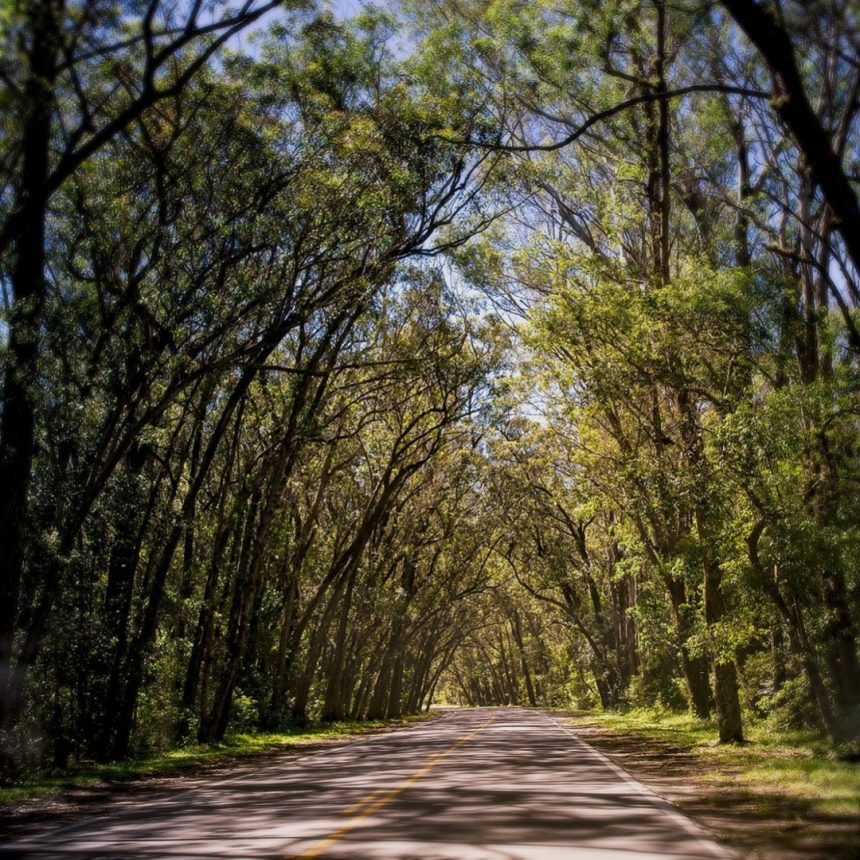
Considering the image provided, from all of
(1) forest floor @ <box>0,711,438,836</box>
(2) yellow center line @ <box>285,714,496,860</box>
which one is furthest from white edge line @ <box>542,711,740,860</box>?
(1) forest floor @ <box>0,711,438,836</box>

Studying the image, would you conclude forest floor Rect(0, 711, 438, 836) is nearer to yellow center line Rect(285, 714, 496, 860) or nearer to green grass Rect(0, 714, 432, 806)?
green grass Rect(0, 714, 432, 806)

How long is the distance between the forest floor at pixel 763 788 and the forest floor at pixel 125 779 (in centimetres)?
748

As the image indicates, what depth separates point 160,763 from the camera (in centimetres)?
1836

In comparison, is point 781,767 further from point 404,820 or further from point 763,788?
point 404,820

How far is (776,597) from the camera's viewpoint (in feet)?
51.6

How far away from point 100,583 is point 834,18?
17405mm

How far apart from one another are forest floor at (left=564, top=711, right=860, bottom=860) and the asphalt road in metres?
0.47

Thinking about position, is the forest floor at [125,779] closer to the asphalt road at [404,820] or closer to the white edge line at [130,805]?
the white edge line at [130,805]

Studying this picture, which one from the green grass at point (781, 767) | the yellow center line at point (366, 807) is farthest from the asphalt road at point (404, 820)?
the green grass at point (781, 767)

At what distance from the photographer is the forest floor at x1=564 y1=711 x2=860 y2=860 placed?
7961 millimetres

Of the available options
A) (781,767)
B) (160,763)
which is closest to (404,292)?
(160,763)

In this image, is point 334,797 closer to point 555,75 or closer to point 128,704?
point 128,704

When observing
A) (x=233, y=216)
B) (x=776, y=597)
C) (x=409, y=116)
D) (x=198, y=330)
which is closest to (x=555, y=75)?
(x=409, y=116)

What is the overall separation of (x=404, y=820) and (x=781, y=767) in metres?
6.46
